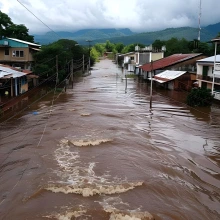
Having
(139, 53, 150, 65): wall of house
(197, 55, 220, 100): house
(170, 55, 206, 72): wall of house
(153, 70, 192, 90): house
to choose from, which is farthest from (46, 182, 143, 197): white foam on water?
(139, 53, 150, 65): wall of house

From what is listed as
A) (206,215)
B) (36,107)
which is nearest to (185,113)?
(36,107)

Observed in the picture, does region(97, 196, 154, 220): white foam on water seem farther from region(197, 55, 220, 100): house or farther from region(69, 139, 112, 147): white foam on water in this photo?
region(197, 55, 220, 100): house

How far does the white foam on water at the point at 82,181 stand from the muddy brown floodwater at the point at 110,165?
4cm

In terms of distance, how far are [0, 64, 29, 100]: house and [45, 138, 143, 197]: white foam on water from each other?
15.5 meters

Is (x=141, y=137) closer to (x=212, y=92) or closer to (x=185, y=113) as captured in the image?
(x=185, y=113)

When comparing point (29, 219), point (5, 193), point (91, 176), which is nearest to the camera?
point (29, 219)

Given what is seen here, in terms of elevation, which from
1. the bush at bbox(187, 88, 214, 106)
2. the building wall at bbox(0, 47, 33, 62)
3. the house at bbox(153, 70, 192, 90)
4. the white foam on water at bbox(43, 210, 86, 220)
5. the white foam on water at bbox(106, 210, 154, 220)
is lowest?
the white foam on water at bbox(43, 210, 86, 220)

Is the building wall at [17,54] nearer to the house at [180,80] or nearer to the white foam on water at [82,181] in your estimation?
the house at [180,80]

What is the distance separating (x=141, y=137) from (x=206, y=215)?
933cm

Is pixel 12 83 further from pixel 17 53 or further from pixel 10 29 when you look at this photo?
pixel 10 29

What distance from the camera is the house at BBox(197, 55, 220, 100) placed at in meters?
29.3

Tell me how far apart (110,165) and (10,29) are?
4790 cm

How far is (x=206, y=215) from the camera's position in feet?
32.8

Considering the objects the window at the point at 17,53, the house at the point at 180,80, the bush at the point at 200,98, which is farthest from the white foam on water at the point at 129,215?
the window at the point at 17,53
